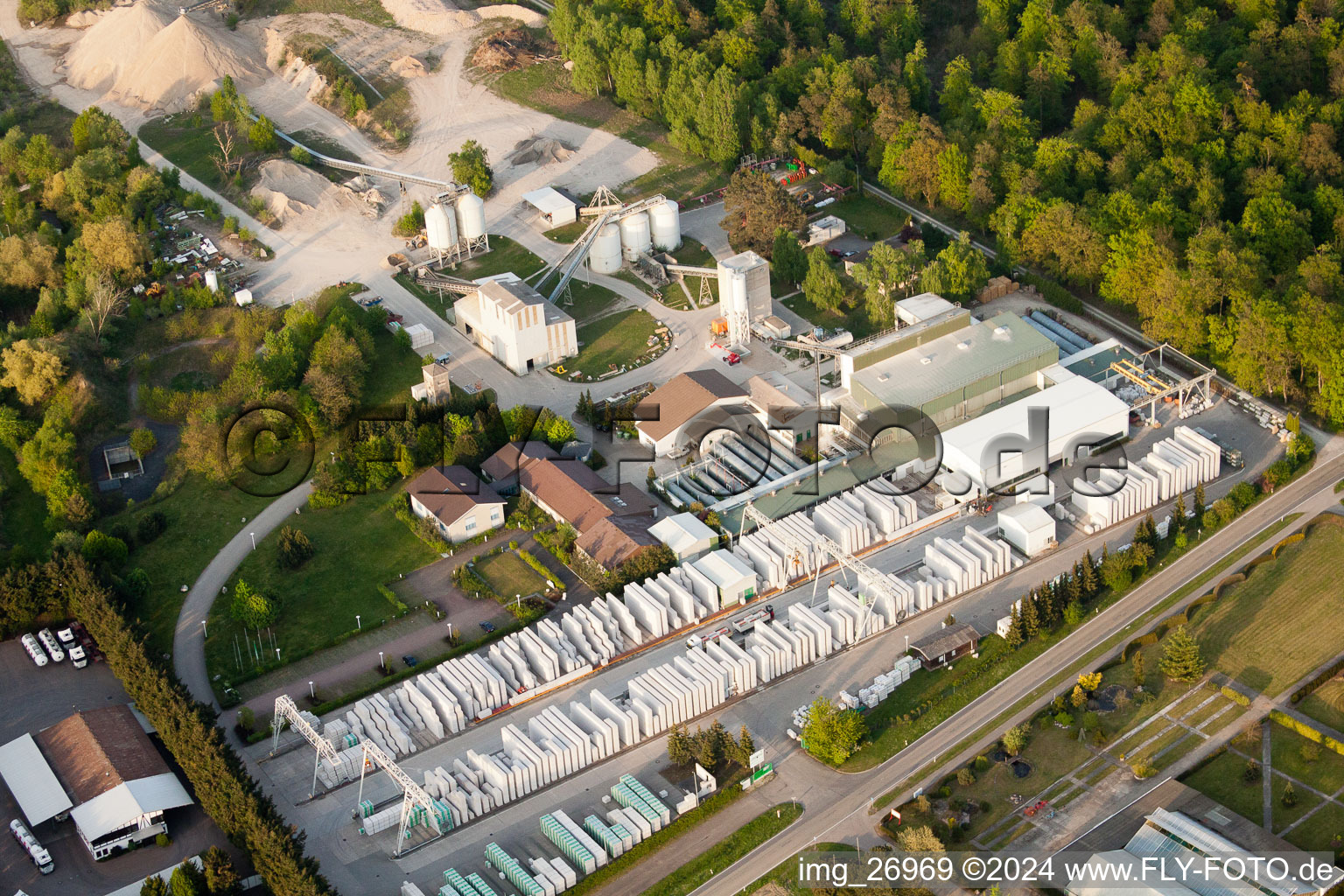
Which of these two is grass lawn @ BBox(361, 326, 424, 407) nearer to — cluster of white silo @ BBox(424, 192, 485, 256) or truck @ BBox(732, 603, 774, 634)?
cluster of white silo @ BBox(424, 192, 485, 256)

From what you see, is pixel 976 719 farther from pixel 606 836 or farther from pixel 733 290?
pixel 733 290

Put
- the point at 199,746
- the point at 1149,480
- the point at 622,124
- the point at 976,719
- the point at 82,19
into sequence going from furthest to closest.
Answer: the point at 82,19, the point at 622,124, the point at 1149,480, the point at 976,719, the point at 199,746

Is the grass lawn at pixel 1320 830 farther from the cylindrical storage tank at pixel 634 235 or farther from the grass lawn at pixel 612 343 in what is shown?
the cylindrical storage tank at pixel 634 235

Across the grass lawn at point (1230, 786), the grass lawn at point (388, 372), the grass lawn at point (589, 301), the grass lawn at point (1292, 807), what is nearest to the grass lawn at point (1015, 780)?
the grass lawn at point (1230, 786)

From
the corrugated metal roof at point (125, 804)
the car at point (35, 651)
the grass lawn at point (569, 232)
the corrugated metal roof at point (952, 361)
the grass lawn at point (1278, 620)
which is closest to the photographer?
the corrugated metal roof at point (125, 804)

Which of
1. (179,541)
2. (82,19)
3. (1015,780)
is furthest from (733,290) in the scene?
(82,19)

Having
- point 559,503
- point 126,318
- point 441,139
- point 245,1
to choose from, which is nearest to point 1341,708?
point 559,503

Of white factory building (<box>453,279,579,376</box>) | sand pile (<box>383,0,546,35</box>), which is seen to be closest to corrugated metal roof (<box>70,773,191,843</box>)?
white factory building (<box>453,279,579,376</box>)
